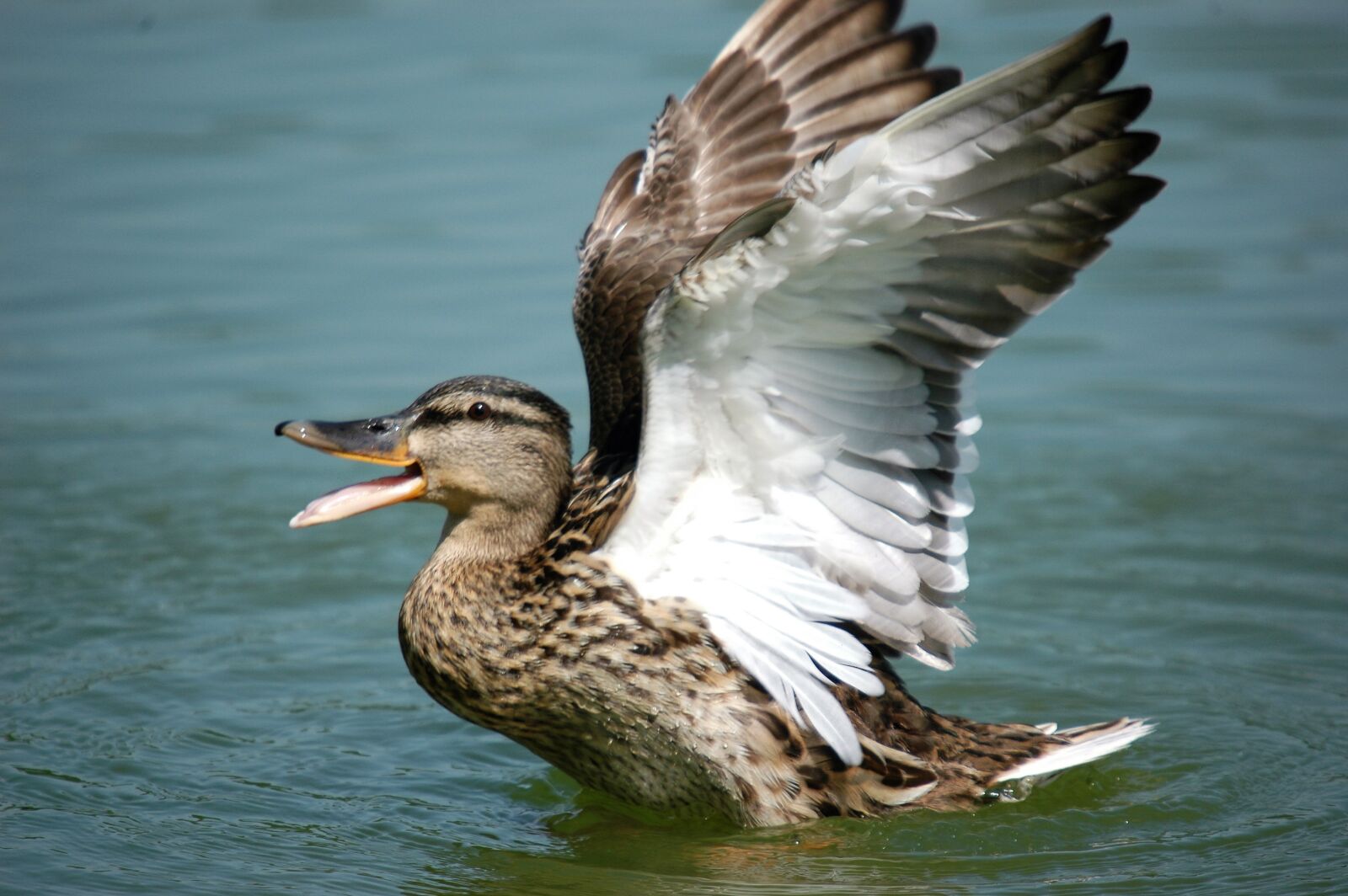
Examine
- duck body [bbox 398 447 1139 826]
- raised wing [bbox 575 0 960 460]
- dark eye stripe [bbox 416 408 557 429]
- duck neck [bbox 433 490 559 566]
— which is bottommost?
duck body [bbox 398 447 1139 826]

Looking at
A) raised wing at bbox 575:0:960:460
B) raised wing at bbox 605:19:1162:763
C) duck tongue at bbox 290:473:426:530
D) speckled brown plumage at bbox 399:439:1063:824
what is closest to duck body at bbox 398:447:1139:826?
speckled brown plumage at bbox 399:439:1063:824

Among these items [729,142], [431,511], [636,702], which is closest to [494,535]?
[636,702]

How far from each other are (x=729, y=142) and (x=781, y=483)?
2083 mm

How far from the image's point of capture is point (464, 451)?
19.7 feet

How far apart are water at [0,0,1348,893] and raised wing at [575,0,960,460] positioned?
1.67 m

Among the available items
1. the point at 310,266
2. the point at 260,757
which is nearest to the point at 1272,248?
the point at 310,266

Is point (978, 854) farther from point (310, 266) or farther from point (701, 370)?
point (310, 266)

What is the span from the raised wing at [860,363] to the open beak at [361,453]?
0.81 m

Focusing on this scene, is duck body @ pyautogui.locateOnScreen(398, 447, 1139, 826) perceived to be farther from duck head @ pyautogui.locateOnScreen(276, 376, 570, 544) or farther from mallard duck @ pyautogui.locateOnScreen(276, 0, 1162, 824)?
duck head @ pyautogui.locateOnScreen(276, 376, 570, 544)

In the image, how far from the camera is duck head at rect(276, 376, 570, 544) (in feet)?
19.3

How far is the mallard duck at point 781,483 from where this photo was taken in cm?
493

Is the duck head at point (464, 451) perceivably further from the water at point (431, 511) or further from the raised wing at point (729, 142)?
the water at point (431, 511)

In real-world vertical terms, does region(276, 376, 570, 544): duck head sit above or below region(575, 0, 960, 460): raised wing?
below

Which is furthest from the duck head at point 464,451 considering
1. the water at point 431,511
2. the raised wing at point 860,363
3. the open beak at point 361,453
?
the water at point 431,511
